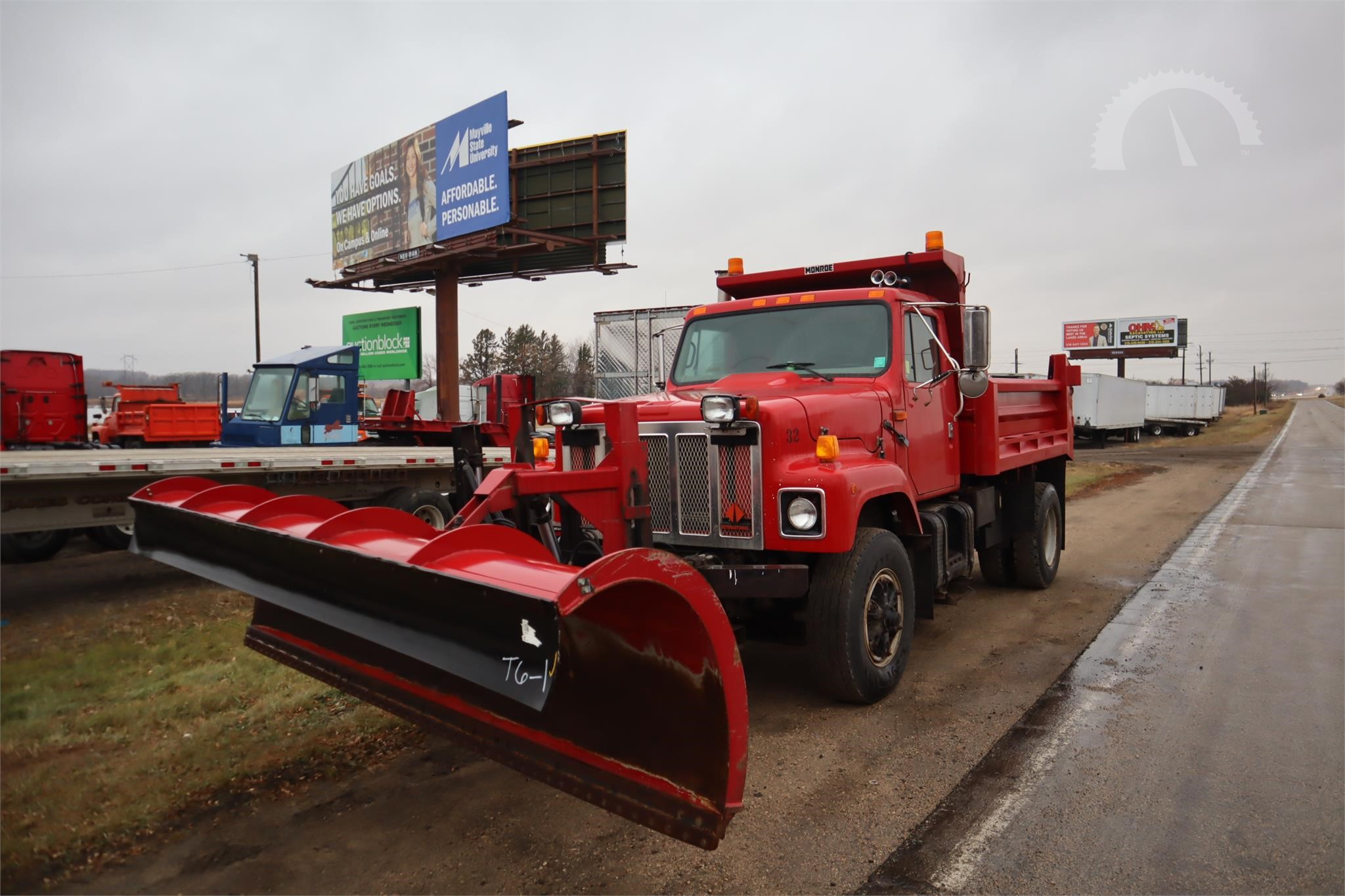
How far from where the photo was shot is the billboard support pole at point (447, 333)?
25.1 m

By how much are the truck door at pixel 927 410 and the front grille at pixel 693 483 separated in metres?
1.64

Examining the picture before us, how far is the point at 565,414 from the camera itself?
4.82 meters

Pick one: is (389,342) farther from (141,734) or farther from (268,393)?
(141,734)

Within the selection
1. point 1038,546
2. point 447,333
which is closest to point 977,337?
point 1038,546

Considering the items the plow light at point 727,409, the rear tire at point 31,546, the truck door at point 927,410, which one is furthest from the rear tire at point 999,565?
the rear tire at point 31,546

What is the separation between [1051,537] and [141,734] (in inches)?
299

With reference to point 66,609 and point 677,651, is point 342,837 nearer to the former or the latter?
point 677,651

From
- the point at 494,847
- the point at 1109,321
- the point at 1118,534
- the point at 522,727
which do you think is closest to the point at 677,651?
the point at 522,727

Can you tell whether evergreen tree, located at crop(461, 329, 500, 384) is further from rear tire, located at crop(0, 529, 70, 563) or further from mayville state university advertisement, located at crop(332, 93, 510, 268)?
rear tire, located at crop(0, 529, 70, 563)

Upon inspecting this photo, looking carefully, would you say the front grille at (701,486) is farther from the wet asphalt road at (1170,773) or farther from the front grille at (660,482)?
the wet asphalt road at (1170,773)

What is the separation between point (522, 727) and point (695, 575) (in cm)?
110

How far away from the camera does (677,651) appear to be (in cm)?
306

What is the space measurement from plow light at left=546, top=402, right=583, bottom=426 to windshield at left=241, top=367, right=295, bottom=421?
995 centimetres

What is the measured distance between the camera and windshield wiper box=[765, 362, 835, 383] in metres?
5.64
